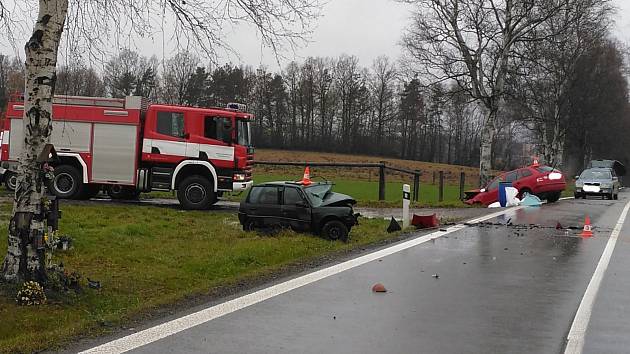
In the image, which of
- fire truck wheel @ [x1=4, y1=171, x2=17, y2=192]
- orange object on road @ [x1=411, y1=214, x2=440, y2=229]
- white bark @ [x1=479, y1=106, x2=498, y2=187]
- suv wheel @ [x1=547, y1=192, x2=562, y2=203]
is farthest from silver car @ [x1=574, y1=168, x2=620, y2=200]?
fire truck wheel @ [x1=4, y1=171, x2=17, y2=192]

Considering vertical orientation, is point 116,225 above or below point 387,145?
below

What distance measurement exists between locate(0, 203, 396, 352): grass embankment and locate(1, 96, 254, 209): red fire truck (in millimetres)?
1782

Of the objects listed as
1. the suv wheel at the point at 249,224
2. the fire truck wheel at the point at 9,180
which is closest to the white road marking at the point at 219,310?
the suv wheel at the point at 249,224

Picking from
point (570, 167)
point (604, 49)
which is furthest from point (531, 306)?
point (570, 167)

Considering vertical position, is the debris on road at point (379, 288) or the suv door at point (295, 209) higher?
the suv door at point (295, 209)

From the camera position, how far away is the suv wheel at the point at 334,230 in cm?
1354

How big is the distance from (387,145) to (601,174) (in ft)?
204

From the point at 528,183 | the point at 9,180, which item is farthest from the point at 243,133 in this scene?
the point at 528,183

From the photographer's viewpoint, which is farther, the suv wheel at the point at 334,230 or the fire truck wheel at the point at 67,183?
the fire truck wheel at the point at 67,183

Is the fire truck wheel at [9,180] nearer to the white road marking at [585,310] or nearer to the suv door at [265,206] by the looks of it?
the suv door at [265,206]

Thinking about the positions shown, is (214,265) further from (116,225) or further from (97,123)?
(97,123)

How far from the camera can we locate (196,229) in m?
14.8

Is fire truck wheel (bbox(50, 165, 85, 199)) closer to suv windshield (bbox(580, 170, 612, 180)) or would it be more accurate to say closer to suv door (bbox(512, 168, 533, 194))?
suv door (bbox(512, 168, 533, 194))

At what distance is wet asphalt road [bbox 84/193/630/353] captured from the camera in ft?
19.1
